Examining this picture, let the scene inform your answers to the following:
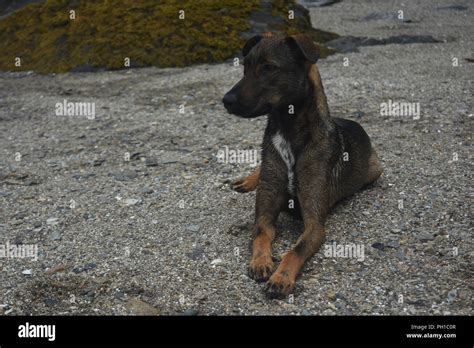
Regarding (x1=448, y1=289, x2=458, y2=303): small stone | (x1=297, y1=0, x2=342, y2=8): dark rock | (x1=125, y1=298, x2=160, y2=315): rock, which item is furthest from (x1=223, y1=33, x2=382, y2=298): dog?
(x1=297, y1=0, x2=342, y2=8): dark rock

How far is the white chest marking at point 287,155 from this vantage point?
651cm

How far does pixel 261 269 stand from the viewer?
18.6ft

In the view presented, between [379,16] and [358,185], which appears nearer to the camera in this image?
[358,185]

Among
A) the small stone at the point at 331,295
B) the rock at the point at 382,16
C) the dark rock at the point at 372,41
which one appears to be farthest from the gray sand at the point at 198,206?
the rock at the point at 382,16

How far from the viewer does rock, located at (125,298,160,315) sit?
5.23 meters

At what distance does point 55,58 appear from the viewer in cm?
1736

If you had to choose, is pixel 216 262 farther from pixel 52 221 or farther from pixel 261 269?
pixel 52 221

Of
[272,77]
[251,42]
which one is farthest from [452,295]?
[251,42]

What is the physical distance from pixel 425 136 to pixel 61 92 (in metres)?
9.05

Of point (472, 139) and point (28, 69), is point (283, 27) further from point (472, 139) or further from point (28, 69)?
point (472, 139)

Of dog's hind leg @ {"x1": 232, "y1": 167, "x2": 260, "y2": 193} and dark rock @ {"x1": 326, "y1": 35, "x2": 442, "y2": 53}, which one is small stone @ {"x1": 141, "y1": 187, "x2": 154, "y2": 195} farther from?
dark rock @ {"x1": 326, "y1": 35, "x2": 442, "y2": 53}

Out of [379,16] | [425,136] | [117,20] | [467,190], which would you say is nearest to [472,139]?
[425,136]

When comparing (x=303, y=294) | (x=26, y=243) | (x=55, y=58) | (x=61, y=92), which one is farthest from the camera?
(x=55, y=58)

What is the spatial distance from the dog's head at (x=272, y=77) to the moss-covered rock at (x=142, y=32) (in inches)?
411
